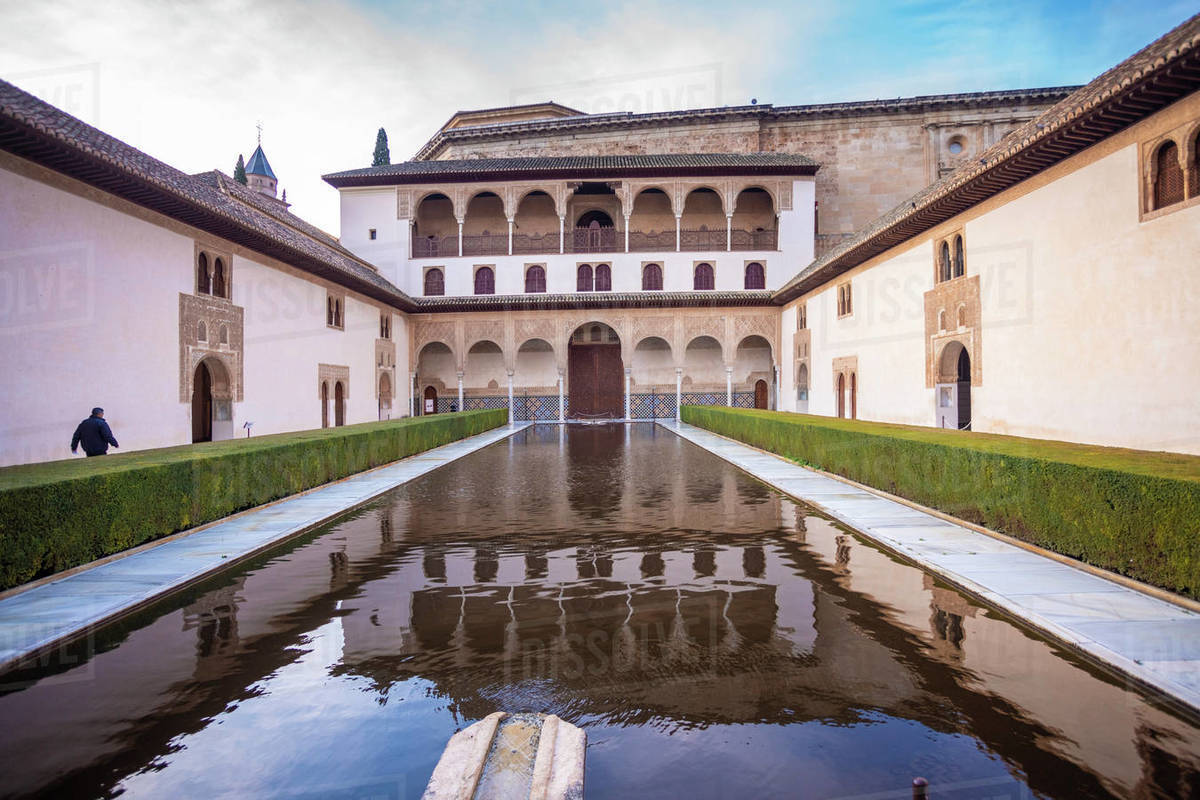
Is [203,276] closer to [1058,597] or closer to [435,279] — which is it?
[1058,597]

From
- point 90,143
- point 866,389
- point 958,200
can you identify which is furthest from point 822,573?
point 866,389

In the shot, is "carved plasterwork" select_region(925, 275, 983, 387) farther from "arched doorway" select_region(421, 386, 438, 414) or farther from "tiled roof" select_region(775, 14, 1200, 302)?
"arched doorway" select_region(421, 386, 438, 414)

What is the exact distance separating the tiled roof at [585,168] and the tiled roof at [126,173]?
1159 centimetres

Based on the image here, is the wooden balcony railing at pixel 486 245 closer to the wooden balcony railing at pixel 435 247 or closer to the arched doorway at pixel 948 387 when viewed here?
the wooden balcony railing at pixel 435 247

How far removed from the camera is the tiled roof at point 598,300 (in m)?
27.6

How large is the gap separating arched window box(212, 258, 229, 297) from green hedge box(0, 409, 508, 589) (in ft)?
18.1

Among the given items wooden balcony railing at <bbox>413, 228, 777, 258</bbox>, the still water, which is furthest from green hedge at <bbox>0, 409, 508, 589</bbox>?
wooden balcony railing at <bbox>413, 228, 777, 258</bbox>


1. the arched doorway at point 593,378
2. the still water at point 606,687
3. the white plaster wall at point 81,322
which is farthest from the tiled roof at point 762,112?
the still water at point 606,687

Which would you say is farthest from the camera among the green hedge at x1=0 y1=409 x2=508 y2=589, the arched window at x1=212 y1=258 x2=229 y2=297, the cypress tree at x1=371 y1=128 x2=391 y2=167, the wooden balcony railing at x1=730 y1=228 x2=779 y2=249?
the cypress tree at x1=371 y1=128 x2=391 y2=167

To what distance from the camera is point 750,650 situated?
372 centimetres

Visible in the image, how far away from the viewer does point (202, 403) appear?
16547mm

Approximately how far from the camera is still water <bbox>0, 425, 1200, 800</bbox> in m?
2.53

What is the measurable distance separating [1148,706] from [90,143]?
42.7 ft

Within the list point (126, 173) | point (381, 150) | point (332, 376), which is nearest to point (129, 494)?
point (126, 173)
